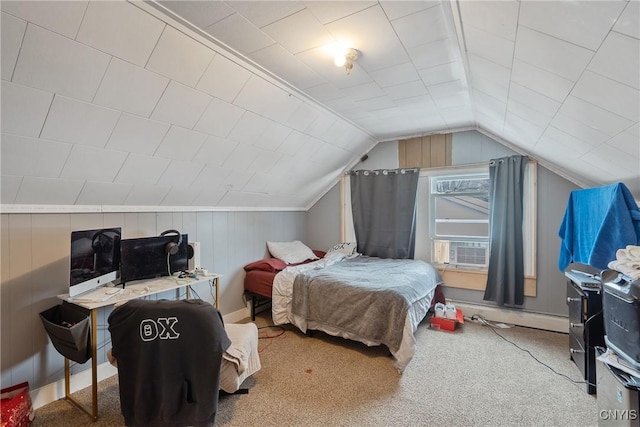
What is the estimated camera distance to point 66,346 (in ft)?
6.34

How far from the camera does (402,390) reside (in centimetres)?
227

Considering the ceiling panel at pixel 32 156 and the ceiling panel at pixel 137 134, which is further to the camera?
the ceiling panel at pixel 137 134

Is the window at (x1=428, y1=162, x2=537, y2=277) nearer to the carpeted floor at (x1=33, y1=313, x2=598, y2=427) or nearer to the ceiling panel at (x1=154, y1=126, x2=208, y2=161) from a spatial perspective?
the carpeted floor at (x1=33, y1=313, x2=598, y2=427)

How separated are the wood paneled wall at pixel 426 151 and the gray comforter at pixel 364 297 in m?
1.42

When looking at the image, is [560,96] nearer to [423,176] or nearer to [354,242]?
[423,176]

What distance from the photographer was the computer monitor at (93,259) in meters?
2.00

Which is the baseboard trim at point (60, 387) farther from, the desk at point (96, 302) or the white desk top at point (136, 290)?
the white desk top at point (136, 290)

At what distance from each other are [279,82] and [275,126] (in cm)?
49

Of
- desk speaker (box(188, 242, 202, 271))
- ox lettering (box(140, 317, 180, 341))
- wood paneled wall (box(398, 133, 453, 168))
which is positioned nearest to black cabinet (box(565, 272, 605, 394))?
wood paneled wall (box(398, 133, 453, 168))

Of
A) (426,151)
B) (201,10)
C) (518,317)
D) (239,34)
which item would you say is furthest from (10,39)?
(518,317)

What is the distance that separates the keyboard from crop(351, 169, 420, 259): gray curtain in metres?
3.06

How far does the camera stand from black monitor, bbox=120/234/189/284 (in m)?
2.46

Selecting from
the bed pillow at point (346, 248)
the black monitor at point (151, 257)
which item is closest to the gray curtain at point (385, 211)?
the bed pillow at point (346, 248)

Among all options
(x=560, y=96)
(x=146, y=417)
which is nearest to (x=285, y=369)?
(x=146, y=417)
